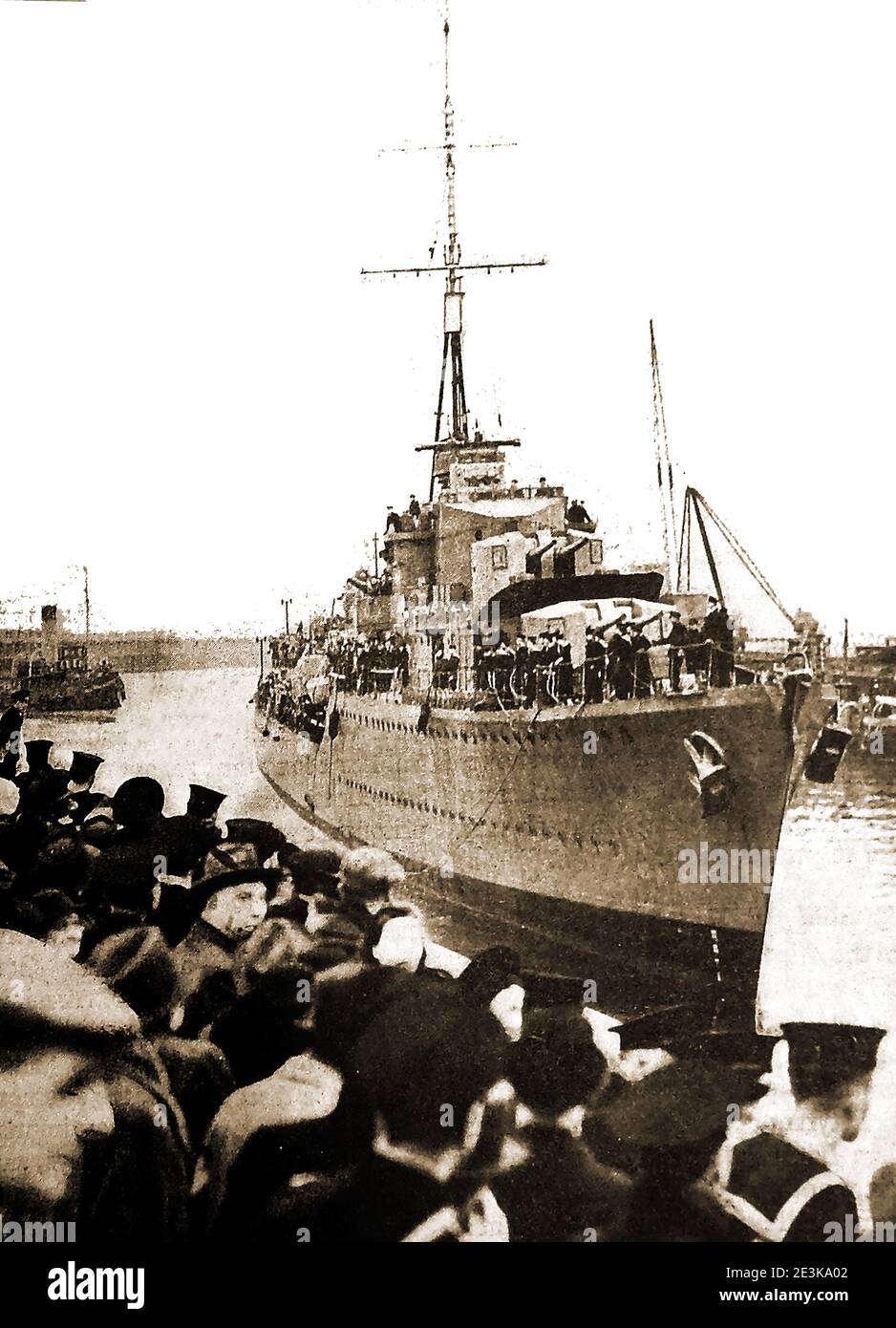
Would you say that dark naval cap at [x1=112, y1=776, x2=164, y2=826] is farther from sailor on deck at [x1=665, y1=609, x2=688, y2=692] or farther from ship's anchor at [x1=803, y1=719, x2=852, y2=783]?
ship's anchor at [x1=803, y1=719, x2=852, y2=783]

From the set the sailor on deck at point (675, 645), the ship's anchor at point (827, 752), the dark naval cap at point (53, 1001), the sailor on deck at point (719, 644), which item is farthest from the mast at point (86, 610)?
the ship's anchor at point (827, 752)

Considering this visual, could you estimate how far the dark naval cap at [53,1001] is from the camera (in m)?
2.37

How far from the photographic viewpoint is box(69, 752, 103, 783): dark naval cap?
100.0 inches

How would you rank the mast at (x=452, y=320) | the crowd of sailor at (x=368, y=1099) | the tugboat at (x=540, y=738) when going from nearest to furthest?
the crowd of sailor at (x=368, y=1099), the tugboat at (x=540, y=738), the mast at (x=452, y=320)

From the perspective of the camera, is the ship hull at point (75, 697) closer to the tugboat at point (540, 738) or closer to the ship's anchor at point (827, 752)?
the tugboat at point (540, 738)

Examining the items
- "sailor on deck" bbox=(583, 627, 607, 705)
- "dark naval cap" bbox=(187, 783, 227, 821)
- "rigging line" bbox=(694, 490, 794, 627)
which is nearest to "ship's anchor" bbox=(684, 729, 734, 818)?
"sailor on deck" bbox=(583, 627, 607, 705)

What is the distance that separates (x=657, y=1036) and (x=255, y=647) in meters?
1.48

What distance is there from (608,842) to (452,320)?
1.52 metres

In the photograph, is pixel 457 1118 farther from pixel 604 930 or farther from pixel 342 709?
pixel 342 709

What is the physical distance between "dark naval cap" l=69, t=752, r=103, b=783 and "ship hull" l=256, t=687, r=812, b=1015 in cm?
44

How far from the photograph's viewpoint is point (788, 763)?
241 cm

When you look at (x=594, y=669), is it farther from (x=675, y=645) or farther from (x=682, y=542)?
(x=682, y=542)

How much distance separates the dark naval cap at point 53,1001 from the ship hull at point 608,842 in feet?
2.21
